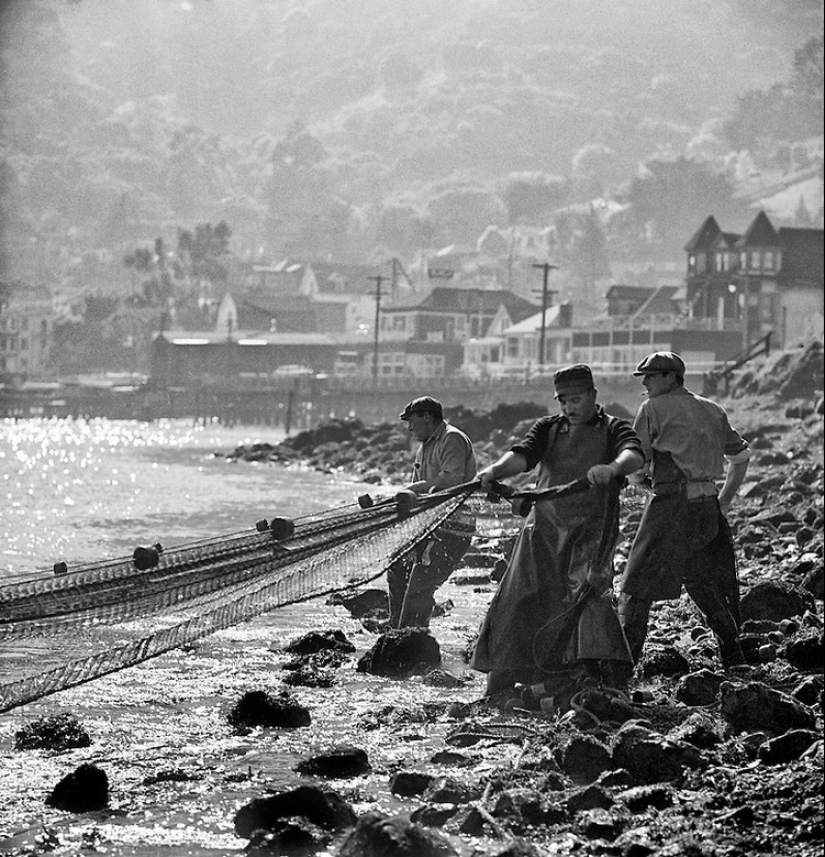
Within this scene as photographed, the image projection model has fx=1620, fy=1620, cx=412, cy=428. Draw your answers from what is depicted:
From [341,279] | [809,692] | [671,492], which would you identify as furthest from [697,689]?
[341,279]

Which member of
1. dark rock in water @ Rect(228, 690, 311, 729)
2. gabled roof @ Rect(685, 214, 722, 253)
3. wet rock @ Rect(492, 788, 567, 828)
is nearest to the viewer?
wet rock @ Rect(492, 788, 567, 828)

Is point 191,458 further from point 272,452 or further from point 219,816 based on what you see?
point 219,816

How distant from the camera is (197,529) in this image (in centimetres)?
3173

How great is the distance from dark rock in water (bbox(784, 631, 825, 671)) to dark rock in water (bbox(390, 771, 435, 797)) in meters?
3.32

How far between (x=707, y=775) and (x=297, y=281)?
166 metres

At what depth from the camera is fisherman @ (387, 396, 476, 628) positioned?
11375 millimetres

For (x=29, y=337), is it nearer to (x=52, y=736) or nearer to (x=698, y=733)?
(x=52, y=736)

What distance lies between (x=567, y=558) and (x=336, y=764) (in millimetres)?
1858

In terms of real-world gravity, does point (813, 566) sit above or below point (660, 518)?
below

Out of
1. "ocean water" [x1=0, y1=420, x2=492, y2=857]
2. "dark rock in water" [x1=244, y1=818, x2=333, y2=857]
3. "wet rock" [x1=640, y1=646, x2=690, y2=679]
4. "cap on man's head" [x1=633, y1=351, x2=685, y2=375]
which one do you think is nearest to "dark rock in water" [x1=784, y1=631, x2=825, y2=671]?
"wet rock" [x1=640, y1=646, x2=690, y2=679]

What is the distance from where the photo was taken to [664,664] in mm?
10906

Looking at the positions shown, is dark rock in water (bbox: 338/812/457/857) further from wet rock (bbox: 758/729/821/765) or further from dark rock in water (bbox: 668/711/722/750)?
wet rock (bbox: 758/729/821/765)

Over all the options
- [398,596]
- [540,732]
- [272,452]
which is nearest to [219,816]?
[540,732]

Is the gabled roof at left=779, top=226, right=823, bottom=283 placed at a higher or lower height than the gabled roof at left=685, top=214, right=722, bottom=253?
lower
